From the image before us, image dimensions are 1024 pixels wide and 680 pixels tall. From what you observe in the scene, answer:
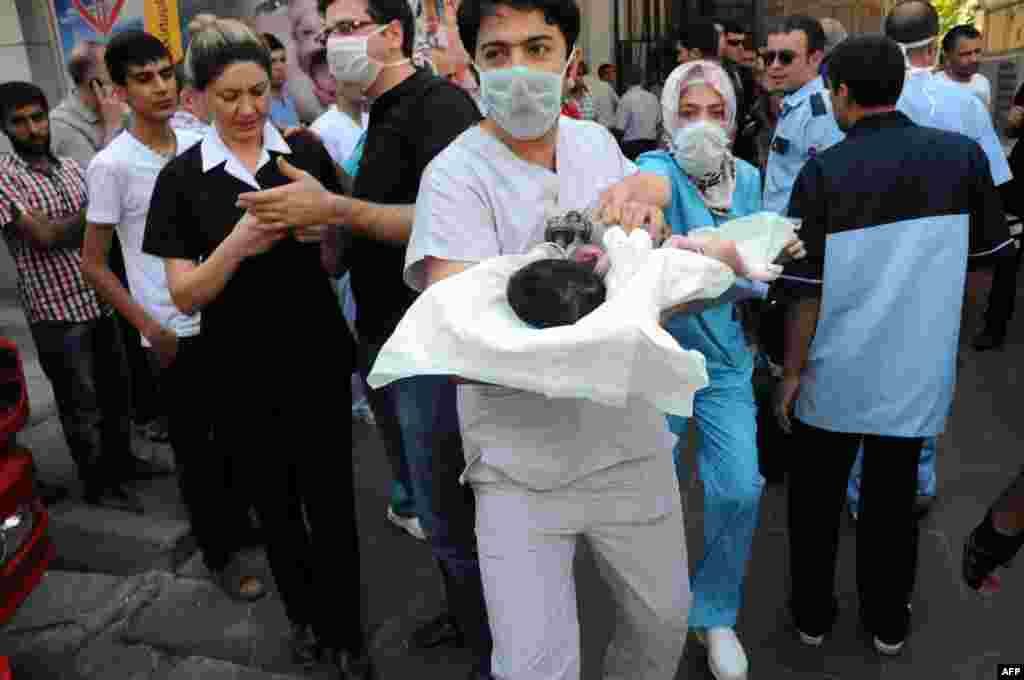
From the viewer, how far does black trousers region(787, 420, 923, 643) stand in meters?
2.67

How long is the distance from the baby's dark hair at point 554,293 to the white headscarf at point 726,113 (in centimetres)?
113

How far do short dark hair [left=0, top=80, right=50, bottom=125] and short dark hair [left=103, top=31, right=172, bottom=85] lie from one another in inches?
35.6

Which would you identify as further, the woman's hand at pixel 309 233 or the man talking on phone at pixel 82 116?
the man talking on phone at pixel 82 116

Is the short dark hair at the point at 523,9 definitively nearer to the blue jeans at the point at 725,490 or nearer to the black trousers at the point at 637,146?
the blue jeans at the point at 725,490

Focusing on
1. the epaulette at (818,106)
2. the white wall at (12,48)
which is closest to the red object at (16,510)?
the epaulette at (818,106)

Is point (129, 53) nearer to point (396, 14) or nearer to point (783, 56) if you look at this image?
point (396, 14)

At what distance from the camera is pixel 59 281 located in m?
3.83

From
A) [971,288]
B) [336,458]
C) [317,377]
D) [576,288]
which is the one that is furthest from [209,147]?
[971,288]

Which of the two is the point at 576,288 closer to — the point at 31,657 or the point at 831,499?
the point at 831,499

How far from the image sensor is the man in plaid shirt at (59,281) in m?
3.75

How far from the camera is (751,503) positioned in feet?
8.42

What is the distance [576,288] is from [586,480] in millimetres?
458

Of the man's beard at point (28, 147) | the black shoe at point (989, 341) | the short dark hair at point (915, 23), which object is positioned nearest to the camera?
the man's beard at point (28, 147)

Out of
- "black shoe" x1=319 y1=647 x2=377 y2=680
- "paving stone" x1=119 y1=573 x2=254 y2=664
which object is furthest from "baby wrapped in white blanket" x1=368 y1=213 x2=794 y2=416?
"paving stone" x1=119 y1=573 x2=254 y2=664
